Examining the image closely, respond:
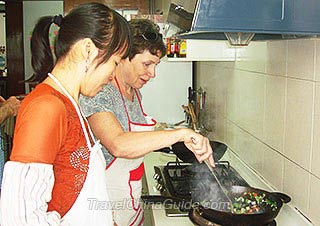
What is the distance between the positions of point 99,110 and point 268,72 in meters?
0.75

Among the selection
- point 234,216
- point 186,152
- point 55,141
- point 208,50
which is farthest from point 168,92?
point 55,141

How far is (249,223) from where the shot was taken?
133 centimetres

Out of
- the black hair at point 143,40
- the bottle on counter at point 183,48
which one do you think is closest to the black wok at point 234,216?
the black hair at point 143,40

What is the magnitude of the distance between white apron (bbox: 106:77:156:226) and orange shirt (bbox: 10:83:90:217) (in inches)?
24.7

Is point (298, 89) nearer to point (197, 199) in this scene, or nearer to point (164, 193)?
point (197, 199)

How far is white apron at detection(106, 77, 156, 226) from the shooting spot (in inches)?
72.5

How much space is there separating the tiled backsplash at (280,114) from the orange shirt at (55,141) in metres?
0.74

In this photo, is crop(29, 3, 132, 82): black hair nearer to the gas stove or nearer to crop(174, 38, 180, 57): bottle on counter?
the gas stove

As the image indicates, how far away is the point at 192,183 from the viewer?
1.94 metres

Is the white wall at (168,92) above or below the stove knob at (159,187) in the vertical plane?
above

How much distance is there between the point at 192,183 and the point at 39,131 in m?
1.06

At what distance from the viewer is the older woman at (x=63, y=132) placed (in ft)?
3.25

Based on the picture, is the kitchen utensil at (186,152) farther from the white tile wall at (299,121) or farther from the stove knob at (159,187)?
Result: the white tile wall at (299,121)

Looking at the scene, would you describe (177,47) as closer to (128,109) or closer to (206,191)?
(128,109)
